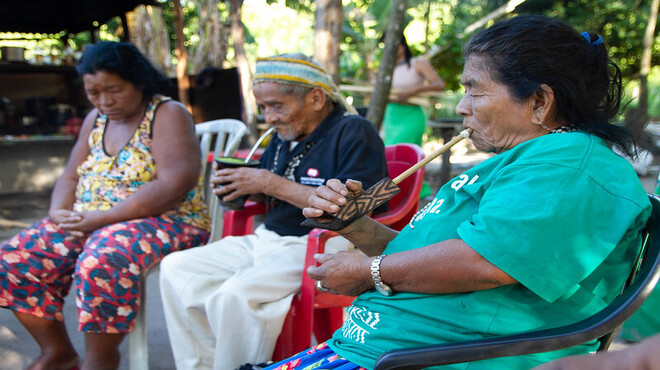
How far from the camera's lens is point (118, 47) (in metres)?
2.65

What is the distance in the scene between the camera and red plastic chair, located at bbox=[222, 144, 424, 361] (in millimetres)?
2010

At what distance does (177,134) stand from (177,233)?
46 cm

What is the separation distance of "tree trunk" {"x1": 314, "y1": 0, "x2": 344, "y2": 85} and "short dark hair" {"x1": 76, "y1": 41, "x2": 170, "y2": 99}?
1.52 metres

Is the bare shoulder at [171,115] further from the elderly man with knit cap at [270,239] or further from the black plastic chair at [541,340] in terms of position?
the black plastic chair at [541,340]

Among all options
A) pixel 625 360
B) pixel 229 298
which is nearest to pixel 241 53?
pixel 229 298

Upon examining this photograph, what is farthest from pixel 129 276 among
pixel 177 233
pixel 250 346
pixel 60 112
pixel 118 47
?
pixel 60 112

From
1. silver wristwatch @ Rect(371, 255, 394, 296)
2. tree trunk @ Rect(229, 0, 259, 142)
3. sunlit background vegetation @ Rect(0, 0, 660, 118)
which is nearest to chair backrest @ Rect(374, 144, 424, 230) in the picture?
silver wristwatch @ Rect(371, 255, 394, 296)

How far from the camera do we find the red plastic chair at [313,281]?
2010mm

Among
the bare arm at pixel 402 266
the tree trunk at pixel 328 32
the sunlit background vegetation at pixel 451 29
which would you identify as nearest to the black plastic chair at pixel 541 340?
the bare arm at pixel 402 266

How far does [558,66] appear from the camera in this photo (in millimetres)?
1251

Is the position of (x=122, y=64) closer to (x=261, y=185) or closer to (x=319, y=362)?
(x=261, y=185)

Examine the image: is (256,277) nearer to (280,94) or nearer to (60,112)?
(280,94)

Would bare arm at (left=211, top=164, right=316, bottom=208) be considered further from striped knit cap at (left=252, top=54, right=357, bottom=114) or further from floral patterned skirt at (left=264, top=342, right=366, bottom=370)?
floral patterned skirt at (left=264, top=342, right=366, bottom=370)

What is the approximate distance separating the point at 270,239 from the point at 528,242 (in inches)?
54.6
